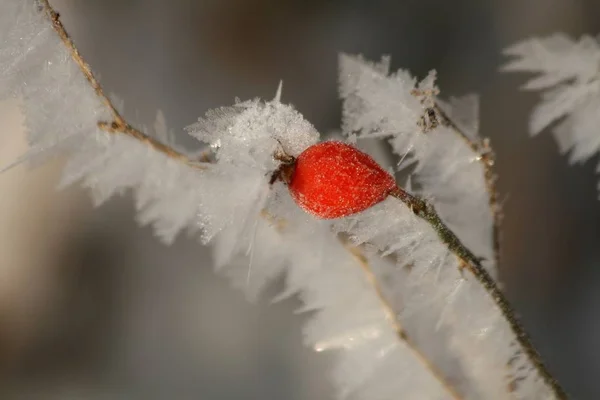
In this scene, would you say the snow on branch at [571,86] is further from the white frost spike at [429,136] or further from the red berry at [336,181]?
the red berry at [336,181]

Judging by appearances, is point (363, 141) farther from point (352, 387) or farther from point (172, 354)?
point (172, 354)

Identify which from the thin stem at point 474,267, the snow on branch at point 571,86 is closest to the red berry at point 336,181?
the thin stem at point 474,267

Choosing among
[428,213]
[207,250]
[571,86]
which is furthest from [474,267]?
[207,250]

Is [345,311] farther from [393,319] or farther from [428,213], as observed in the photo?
[428,213]

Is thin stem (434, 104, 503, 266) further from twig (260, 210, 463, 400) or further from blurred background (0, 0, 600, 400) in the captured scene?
blurred background (0, 0, 600, 400)

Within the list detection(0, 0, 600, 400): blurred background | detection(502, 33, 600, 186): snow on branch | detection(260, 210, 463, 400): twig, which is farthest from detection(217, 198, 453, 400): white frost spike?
detection(0, 0, 600, 400): blurred background

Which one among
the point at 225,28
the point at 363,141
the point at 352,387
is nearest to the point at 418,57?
the point at 225,28
